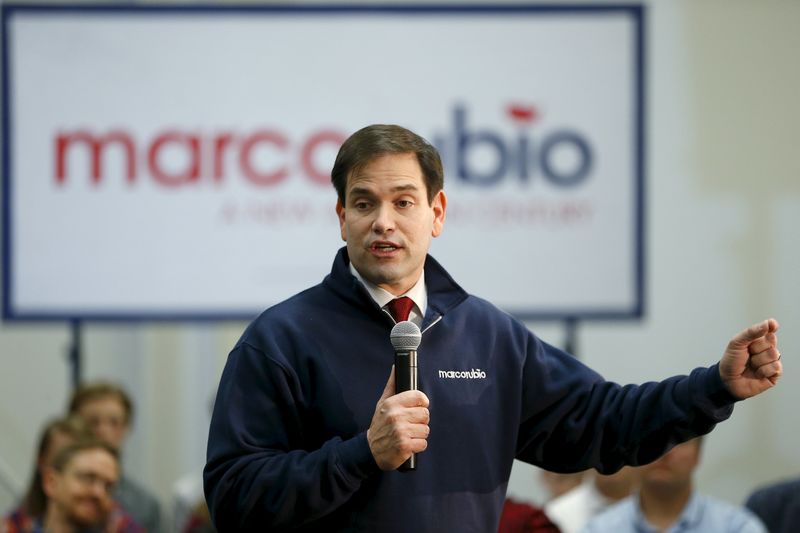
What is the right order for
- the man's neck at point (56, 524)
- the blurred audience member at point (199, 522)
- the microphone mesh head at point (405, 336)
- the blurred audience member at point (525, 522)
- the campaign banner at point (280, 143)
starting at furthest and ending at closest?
the campaign banner at point (280, 143), the blurred audience member at point (199, 522), the man's neck at point (56, 524), the blurred audience member at point (525, 522), the microphone mesh head at point (405, 336)

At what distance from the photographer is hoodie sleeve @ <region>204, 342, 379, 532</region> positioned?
8.20ft

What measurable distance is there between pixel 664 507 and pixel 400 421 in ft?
9.11

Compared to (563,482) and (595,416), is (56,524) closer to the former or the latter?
(563,482)

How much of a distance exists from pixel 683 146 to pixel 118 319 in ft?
10.6

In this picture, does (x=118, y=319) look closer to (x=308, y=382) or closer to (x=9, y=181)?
(x=9, y=181)

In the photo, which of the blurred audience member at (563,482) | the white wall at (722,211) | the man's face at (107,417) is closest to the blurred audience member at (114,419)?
the man's face at (107,417)

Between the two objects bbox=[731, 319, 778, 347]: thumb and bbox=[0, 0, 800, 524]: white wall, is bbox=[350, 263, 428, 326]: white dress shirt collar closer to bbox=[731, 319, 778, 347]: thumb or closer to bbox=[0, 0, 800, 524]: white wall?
bbox=[731, 319, 778, 347]: thumb

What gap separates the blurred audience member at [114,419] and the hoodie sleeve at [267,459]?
12.5 ft

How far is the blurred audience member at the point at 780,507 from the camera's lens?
479 cm

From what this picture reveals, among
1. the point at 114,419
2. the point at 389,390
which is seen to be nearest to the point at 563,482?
the point at 114,419

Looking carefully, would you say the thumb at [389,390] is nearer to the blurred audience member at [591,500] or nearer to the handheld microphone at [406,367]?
the handheld microphone at [406,367]

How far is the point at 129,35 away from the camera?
675 cm

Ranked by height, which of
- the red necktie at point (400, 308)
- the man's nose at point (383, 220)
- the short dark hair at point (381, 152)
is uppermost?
the short dark hair at point (381, 152)

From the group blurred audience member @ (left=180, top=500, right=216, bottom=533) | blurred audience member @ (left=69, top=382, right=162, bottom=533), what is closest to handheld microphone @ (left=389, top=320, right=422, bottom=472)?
blurred audience member @ (left=180, top=500, right=216, bottom=533)
